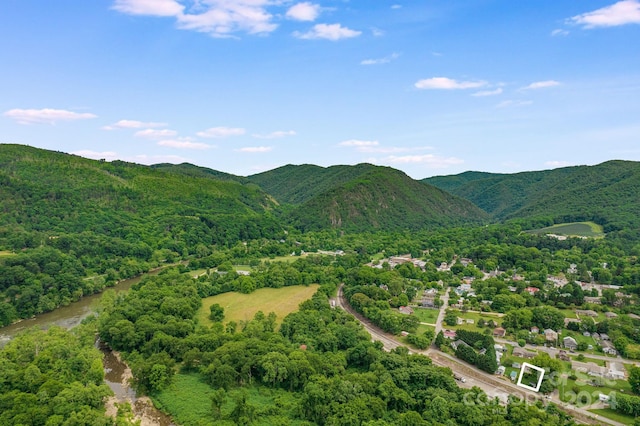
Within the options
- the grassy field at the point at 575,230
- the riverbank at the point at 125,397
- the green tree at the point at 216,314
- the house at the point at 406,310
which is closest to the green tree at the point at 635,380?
the house at the point at 406,310

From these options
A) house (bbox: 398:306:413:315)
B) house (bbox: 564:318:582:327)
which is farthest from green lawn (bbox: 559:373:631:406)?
house (bbox: 398:306:413:315)

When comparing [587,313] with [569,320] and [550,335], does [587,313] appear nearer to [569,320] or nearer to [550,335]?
[569,320]

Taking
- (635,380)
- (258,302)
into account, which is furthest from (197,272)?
(635,380)

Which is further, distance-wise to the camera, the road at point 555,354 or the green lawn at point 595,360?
the road at point 555,354

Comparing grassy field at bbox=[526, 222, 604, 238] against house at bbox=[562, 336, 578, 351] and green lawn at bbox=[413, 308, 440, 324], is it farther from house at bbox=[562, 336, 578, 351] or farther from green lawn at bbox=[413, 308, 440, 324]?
house at bbox=[562, 336, 578, 351]

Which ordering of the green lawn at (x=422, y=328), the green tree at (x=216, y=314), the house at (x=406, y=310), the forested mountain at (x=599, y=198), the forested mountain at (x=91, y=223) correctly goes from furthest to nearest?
the forested mountain at (x=599, y=198) < the forested mountain at (x=91, y=223) < the house at (x=406, y=310) < the green tree at (x=216, y=314) < the green lawn at (x=422, y=328)

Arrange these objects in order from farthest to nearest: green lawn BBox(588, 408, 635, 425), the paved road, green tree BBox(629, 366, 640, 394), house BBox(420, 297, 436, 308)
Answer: house BBox(420, 297, 436, 308) → the paved road → green tree BBox(629, 366, 640, 394) → green lawn BBox(588, 408, 635, 425)

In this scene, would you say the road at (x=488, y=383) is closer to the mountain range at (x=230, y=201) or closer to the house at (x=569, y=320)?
the house at (x=569, y=320)
